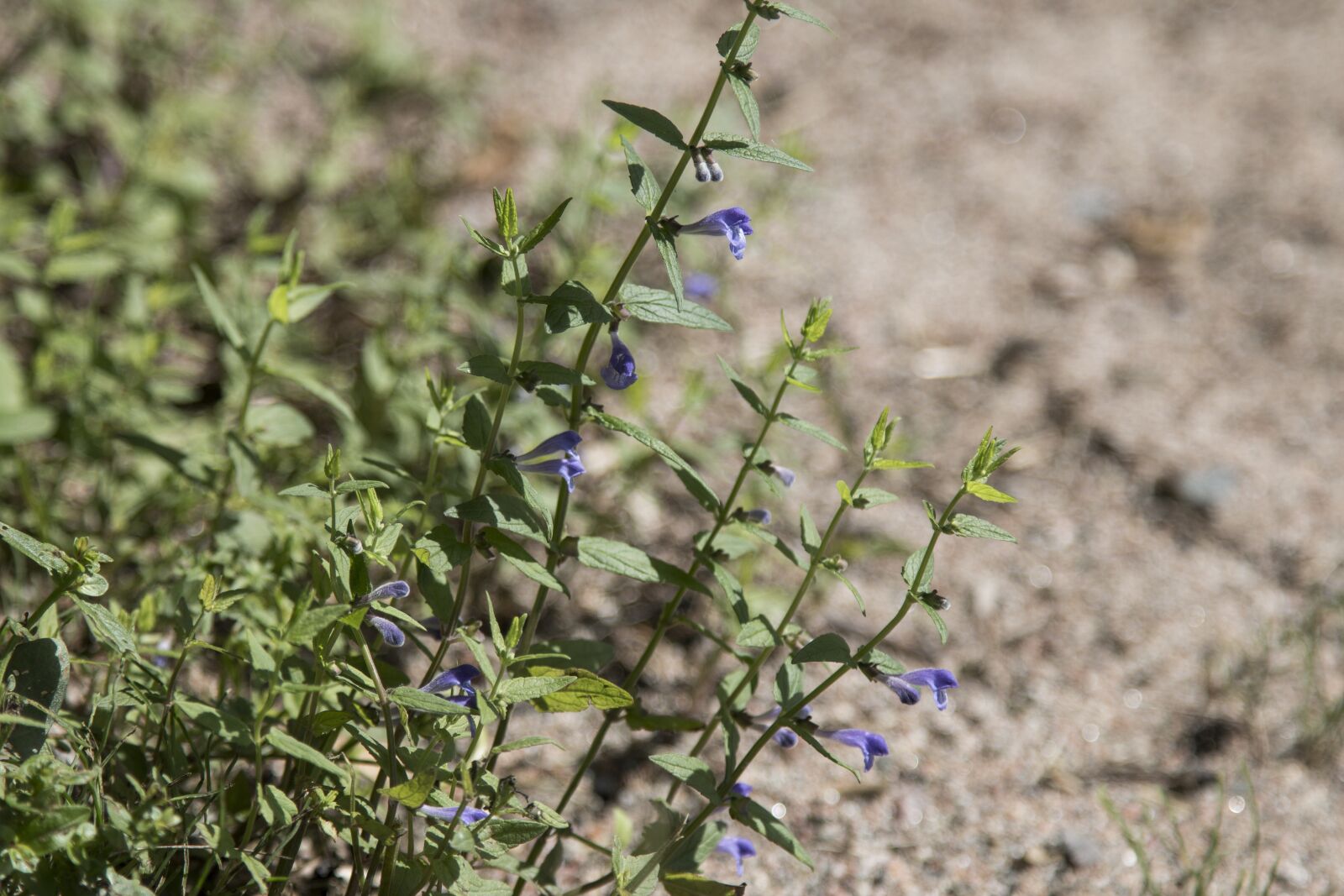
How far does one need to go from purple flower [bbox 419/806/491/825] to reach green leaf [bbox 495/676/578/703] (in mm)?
237

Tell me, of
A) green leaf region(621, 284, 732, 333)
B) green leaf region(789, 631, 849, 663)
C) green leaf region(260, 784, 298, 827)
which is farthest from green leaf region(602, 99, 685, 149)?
green leaf region(260, 784, 298, 827)

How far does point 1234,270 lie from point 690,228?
11.4 ft

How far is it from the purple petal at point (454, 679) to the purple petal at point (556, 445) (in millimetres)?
380

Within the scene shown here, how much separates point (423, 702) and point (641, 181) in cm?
93

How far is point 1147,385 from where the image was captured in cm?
423

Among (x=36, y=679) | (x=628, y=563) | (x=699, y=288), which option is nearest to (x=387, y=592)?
(x=628, y=563)

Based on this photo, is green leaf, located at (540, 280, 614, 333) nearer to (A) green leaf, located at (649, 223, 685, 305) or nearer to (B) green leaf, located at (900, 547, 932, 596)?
(A) green leaf, located at (649, 223, 685, 305)

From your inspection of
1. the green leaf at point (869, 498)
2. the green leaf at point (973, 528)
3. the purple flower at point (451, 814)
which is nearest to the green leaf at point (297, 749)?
the purple flower at point (451, 814)

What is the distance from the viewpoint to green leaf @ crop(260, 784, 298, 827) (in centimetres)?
188

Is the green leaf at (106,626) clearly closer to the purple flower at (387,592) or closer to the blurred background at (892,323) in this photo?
the purple flower at (387,592)

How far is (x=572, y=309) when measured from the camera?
1.92 meters

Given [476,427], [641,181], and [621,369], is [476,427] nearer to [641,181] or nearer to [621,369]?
[621,369]

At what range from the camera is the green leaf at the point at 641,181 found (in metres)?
1.93

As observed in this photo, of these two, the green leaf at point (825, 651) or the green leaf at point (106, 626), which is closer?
the green leaf at point (106, 626)
